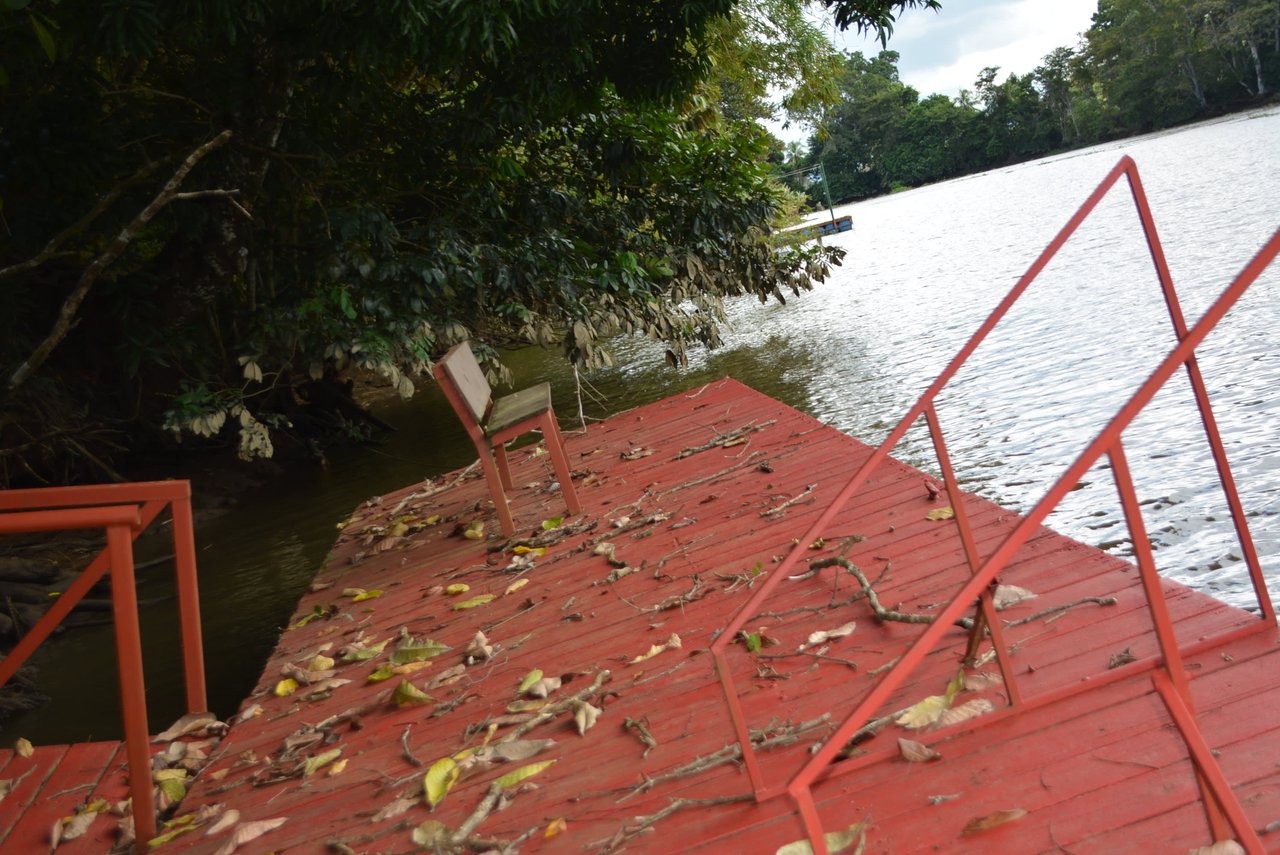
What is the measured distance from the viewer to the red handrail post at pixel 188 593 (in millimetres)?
3736

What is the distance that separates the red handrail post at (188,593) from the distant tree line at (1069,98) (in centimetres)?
3696

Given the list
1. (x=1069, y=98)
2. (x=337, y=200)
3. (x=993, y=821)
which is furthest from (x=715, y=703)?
(x=1069, y=98)

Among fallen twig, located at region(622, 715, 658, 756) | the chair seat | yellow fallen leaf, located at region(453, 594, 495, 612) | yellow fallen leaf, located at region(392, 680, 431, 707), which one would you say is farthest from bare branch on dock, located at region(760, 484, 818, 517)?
fallen twig, located at region(622, 715, 658, 756)

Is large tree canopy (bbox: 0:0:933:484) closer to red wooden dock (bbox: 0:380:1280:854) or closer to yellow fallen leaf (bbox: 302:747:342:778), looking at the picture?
red wooden dock (bbox: 0:380:1280:854)

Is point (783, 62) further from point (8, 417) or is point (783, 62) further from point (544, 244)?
point (8, 417)

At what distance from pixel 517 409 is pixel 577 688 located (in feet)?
9.77

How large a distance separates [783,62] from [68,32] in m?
13.1

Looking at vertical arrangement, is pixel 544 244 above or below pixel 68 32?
below

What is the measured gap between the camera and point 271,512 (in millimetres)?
12672

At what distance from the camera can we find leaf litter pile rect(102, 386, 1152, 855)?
9.43 feet

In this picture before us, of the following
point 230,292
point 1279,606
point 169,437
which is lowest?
point 1279,606

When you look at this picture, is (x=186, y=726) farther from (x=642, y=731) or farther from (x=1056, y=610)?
(x=1056, y=610)

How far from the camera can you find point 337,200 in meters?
11.3

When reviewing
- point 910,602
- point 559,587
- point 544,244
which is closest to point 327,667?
point 559,587
